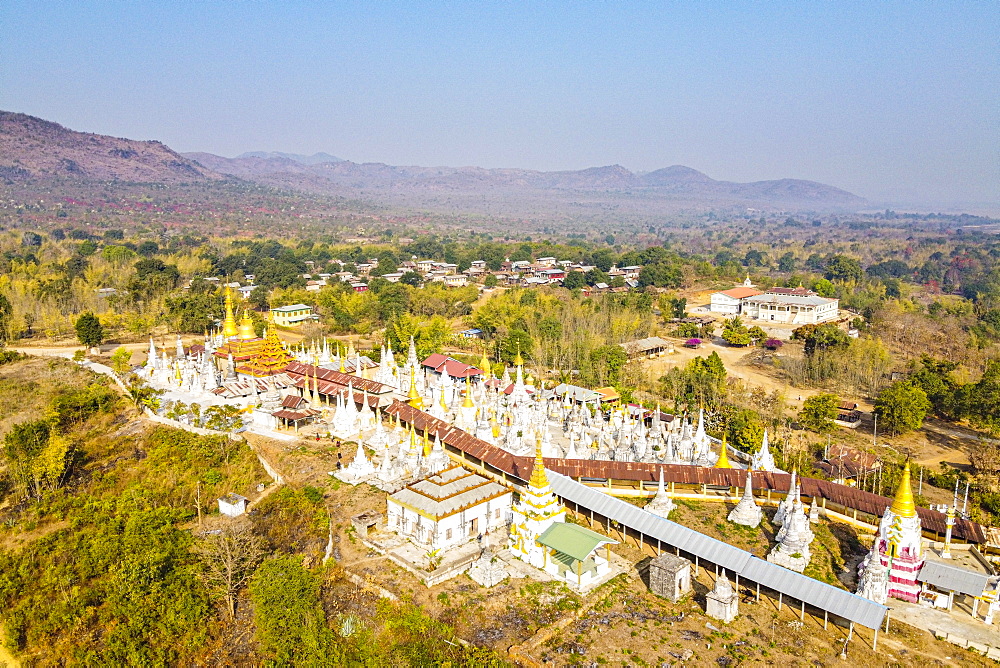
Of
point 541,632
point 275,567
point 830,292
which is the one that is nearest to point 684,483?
point 541,632

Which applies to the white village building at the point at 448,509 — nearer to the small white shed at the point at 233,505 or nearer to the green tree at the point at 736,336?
the small white shed at the point at 233,505

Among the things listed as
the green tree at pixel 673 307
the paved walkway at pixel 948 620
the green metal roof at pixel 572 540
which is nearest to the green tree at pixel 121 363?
the green metal roof at pixel 572 540

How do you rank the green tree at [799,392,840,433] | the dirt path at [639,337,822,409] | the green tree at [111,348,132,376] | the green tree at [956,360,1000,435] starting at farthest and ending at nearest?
the dirt path at [639,337,822,409] → the green tree at [111,348,132,376] → the green tree at [956,360,1000,435] → the green tree at [799,392,840,433]

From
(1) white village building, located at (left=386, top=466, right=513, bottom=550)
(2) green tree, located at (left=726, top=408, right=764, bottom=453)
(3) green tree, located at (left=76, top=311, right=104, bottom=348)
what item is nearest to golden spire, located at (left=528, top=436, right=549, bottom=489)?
(1) white village building, located at (left=386, top=466, right=513, bottom=550)

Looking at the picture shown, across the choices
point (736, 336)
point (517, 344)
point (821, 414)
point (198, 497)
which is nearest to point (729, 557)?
point (198, 497)

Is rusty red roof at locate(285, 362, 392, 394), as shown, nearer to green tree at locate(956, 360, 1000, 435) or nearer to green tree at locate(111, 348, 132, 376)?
green tree at locate(111, 348, 132, 376)
